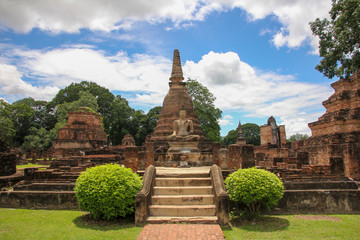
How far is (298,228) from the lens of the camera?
6656 mm

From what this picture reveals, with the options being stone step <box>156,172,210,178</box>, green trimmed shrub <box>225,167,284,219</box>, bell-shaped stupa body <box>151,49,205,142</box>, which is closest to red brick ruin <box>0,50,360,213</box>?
bell-shaped stupa body <box>151,49,205,142</box>

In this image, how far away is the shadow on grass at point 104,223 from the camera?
6754mm

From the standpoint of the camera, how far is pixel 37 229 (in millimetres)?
6555

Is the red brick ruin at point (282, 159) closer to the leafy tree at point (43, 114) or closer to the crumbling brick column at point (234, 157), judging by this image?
the crumbling brick column at point (234, 157)

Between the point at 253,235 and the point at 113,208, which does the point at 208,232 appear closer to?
the point at 253,235

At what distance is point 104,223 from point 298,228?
16.6 feet

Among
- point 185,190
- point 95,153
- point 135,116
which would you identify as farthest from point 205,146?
point 135,116

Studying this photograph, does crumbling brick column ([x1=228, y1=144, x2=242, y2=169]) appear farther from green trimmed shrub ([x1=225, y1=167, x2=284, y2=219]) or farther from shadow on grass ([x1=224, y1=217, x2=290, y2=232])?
shadow on grass ([x1=224, y1=217, x2=290, y2=232])

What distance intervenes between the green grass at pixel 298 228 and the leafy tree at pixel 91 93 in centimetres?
4958

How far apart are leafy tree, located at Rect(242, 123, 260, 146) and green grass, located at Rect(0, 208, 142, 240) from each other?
6274cm

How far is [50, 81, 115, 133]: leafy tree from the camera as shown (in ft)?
178

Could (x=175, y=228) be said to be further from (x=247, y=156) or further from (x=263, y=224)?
(x=247, y=156)

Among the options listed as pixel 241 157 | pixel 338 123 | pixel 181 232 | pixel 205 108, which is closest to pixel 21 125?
pixel 205 108

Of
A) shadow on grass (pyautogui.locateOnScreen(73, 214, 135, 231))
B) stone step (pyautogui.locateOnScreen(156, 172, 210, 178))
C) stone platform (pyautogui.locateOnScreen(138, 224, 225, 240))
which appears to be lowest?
stone platform (pyautogui.locateOnScreen(138, 224, 225, 240))
